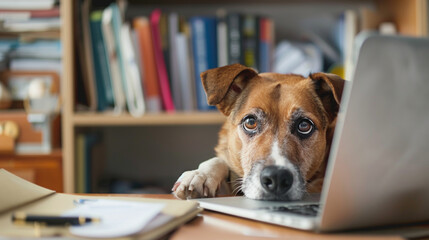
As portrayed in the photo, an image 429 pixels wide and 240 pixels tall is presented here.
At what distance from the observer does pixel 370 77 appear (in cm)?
55

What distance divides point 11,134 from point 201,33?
89cm

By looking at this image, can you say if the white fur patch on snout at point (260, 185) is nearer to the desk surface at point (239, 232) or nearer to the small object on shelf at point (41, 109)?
the desk surface at point (239, 232)

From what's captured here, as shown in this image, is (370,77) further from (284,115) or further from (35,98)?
(35,98)

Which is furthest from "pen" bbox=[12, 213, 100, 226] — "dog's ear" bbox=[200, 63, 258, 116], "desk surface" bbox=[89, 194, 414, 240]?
"dog's ear" bbox=[200, 63, 258, 116]

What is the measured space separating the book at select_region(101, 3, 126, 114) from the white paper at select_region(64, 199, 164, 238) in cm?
132

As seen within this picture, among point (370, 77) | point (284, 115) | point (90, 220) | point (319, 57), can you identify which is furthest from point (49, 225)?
point (319, 57)

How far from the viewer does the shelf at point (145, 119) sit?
1955 mm

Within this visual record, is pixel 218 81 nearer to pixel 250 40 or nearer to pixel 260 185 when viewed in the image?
pixel 260 185

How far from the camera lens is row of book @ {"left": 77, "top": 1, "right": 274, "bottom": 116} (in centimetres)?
200

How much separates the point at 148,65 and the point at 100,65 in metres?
0.21

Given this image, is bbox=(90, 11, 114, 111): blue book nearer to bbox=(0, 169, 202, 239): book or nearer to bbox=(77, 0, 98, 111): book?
bbox=(77, 0, 98, 111): book

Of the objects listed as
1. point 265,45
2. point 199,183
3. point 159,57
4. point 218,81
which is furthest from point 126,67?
point 199,183

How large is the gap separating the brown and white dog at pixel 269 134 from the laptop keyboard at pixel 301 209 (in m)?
0.21

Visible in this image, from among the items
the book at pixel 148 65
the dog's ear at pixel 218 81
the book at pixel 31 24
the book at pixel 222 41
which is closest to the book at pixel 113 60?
the book at pixel 148 65
